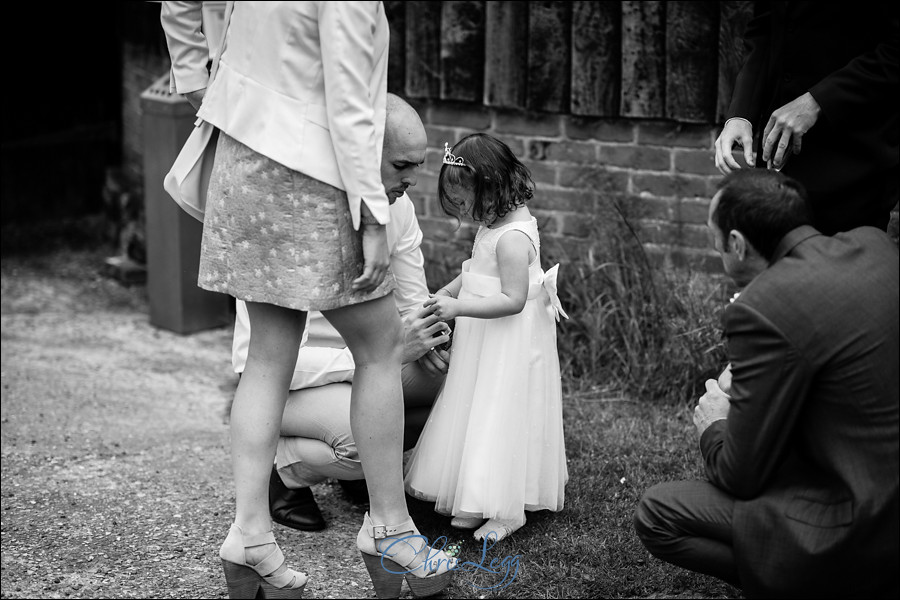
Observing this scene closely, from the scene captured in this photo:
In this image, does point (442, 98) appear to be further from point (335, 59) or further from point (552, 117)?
point (335, 59)

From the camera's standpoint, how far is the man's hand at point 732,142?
3393mm

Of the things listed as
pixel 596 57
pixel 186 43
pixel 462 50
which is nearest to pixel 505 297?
pixel 186 43

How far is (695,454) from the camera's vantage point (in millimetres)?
4199

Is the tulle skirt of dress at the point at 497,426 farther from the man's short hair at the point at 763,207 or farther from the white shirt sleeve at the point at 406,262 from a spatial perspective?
the man's short hair at the point at 763,207

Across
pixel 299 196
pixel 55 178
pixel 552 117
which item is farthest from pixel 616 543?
pixel 55 178

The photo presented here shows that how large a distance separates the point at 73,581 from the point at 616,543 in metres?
1.66

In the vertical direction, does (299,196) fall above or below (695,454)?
above

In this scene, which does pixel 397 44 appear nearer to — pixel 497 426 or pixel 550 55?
pixel 550 55

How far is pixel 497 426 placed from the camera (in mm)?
3506

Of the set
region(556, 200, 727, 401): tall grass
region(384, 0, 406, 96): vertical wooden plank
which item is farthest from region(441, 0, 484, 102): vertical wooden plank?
region(556, 200, 727, 401): tall grass

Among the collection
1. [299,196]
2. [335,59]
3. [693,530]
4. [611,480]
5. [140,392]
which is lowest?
[140,392]

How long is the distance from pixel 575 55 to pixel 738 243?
2.88 metres

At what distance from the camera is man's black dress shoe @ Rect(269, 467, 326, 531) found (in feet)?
12.3
